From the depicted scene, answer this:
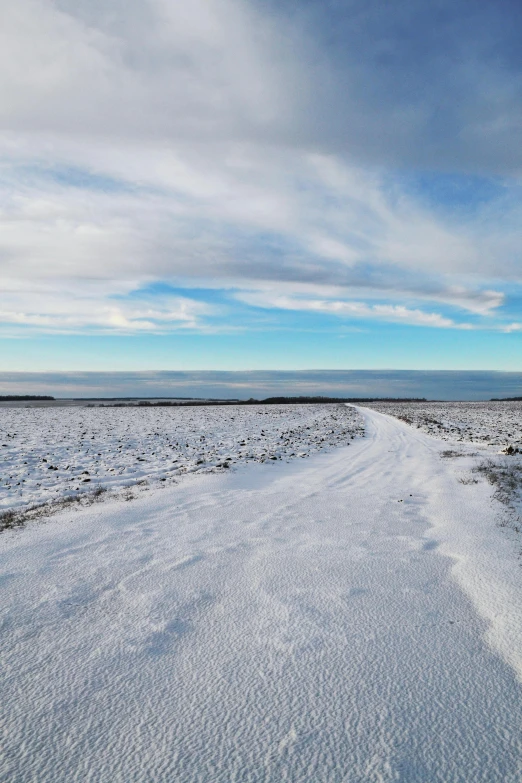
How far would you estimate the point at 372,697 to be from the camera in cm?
261

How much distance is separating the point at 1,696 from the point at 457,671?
2903 millimetres

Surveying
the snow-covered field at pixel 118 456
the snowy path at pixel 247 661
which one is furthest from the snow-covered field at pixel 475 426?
the snowy path at pixel 247 661

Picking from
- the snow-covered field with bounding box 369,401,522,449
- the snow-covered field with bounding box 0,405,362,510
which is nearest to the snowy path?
the snow-covered field with bounding box 0,405,362,510

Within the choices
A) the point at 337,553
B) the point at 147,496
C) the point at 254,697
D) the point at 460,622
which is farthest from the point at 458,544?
the point at 147,496

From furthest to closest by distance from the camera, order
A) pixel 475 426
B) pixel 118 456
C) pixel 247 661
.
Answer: pixel 475 426 → pixel 118 456 → pixel 247 661

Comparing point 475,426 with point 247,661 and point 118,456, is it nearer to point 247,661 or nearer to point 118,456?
point 118,456

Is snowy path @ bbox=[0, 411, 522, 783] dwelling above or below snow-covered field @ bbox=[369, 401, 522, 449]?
above

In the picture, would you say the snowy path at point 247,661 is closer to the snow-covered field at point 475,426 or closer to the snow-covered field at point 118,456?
the snow-covered field at point 118,456

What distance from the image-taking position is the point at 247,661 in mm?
2979

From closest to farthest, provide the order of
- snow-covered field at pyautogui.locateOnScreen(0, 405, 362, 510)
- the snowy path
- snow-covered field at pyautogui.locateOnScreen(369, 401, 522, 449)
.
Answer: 1. the snowy path
2. snow-covered field at pyautogui.locateOnScreen(0, 405, 362, 510)
3. snow-covered field at pyautogui.locateOnScreen(369, 401, 522, 449)

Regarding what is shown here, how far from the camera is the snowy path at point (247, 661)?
2201 mm

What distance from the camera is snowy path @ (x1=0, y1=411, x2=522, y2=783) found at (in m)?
2.20

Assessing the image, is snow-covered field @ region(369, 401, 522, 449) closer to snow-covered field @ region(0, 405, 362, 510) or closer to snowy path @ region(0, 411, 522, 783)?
snow-covered field @ region(0, 405, 362, 510)

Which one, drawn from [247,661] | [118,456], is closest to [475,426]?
[118,456]
